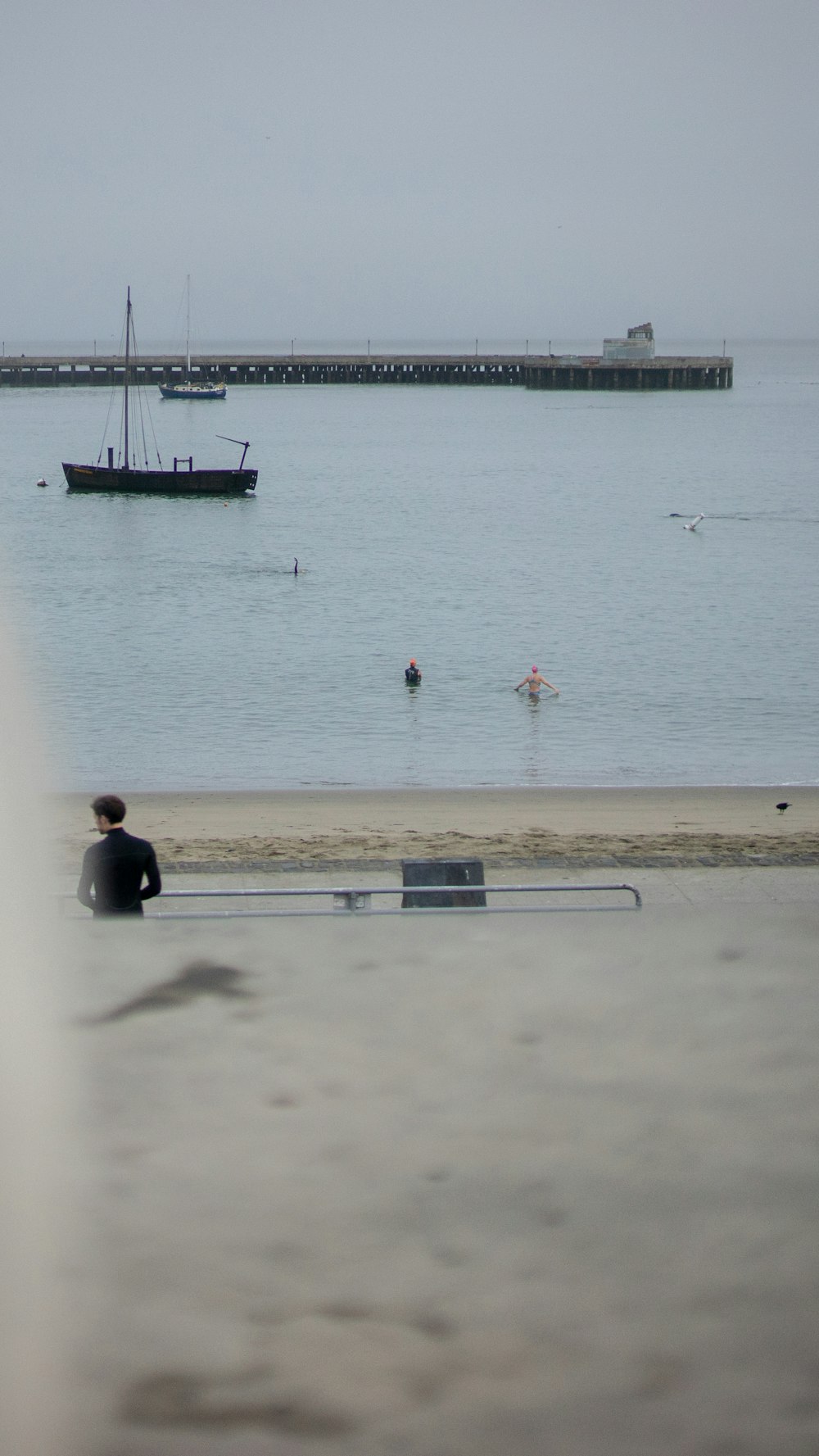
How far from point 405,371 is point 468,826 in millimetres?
160043

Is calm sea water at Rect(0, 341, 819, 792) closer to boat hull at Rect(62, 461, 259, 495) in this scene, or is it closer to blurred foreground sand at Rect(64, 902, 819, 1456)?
boat hull at Rect(62, 461, 259, 495)

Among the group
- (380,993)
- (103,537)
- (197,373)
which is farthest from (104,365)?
(380,993)

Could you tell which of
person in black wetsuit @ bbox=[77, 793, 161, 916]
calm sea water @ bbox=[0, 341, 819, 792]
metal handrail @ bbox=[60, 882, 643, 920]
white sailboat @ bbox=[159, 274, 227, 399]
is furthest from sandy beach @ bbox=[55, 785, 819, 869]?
white sailboat @ bbox=[159, 274, 227, 399]

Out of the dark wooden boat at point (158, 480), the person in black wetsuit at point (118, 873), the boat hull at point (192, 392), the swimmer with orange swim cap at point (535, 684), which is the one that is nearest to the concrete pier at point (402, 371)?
the boat hull at point (192, 392)

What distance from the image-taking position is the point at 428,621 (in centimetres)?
3722

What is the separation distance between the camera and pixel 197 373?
160250 mm

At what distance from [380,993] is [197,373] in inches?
6423

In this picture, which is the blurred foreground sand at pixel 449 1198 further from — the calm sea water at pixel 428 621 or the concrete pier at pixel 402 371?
the concrete pier at pixel 402 371

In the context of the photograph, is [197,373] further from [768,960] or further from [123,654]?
[768,960]

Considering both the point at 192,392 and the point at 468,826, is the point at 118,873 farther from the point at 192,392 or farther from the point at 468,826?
the point at 192,392

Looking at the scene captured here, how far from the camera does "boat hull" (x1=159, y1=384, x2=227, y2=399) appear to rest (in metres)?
140

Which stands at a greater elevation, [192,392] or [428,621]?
[192,392]

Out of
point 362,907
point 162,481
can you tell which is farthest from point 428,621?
point 162,481

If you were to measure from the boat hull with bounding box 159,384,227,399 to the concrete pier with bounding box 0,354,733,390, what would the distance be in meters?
5.93
